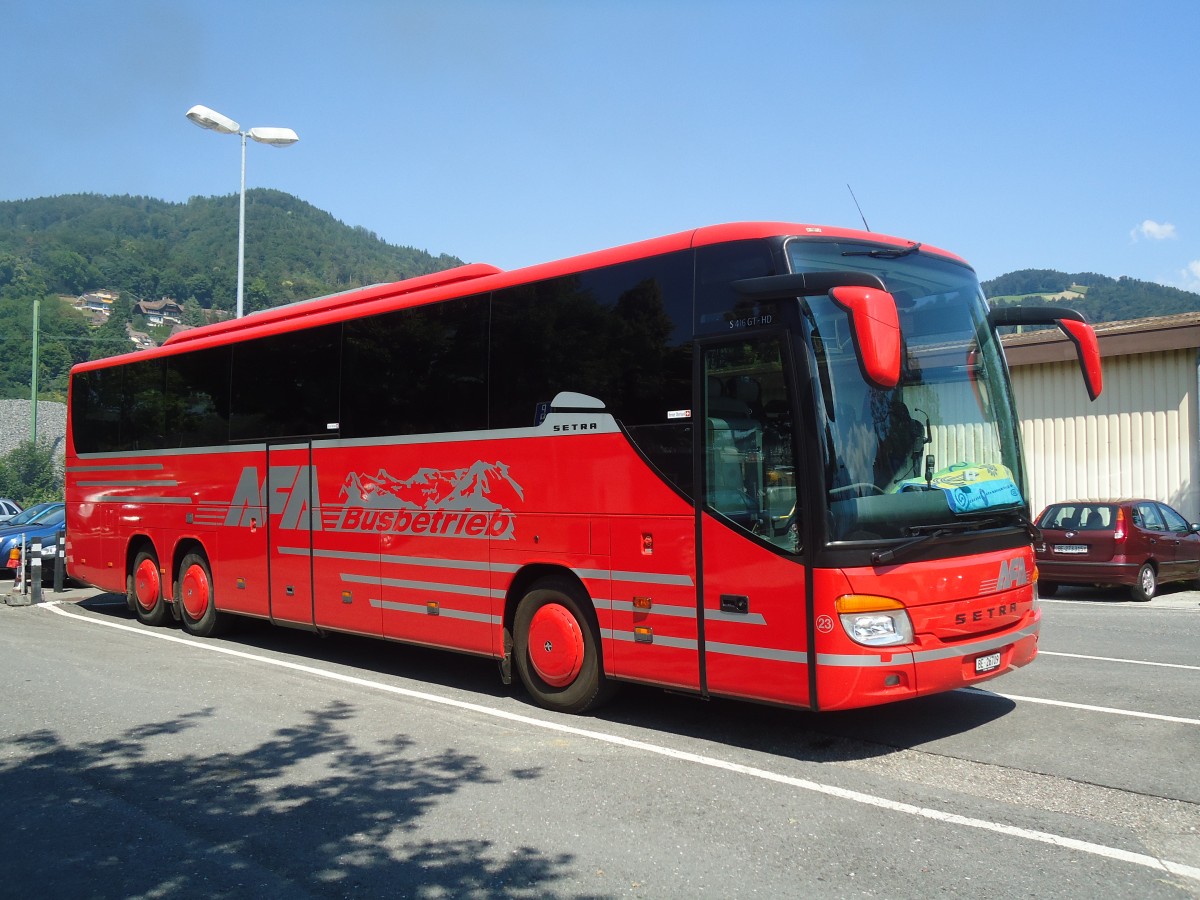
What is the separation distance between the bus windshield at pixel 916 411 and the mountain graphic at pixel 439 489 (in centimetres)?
290

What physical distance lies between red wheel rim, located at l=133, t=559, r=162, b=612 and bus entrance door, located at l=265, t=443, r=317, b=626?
3040 mm

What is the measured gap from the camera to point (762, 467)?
673cm

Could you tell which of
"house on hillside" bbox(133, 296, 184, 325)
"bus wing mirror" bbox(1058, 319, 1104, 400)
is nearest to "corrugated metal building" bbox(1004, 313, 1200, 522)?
"bus wing mirror" bbox(1058, 319, 1104, 400)

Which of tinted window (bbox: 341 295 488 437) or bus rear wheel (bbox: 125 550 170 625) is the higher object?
tinted window (bbox: 341 295 488 437)

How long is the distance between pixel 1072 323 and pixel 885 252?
1.64m

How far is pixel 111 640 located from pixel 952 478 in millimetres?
9969

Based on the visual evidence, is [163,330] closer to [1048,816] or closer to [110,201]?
[1048,816]

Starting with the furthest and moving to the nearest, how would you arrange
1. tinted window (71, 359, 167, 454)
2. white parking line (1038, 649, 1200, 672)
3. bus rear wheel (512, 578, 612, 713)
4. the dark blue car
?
the dark blue car, tinted window (71, 359, 167, 454), white parking line (1038, 649, 1200, 672), bus rear wheel (512, 578, 612, 713)

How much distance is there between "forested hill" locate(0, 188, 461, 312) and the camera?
244ft

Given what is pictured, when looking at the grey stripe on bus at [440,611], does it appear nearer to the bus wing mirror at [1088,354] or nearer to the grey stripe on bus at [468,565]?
the grey stripe on bus at [468,565]

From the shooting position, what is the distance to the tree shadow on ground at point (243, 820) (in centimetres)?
475

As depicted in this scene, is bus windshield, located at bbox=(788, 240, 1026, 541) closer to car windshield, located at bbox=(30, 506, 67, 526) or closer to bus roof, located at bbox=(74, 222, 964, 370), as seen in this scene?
bus roof, located at bbox=(74, 222, 964, 370)

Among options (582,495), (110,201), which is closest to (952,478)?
(582,495)

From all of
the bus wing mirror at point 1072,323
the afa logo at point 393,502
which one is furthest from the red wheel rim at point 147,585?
the bus wing mirror at point 1072,323
